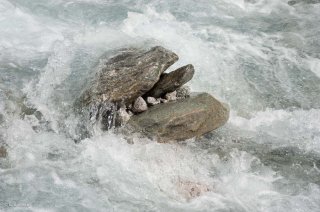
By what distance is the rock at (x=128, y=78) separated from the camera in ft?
26.4

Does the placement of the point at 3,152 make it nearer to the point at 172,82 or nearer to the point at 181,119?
the point at 181,119

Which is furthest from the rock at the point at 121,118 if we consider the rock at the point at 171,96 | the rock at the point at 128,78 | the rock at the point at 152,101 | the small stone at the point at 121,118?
the rock at the point at 171,96

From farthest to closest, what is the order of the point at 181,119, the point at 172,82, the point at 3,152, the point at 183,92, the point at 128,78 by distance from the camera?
the point at 183,92 < the point at 172,82 < the point at 128,78 < the point at 181,119 < the point at 3,152

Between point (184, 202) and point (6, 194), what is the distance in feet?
8.28

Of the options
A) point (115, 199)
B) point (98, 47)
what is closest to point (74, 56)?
point (98, 47)

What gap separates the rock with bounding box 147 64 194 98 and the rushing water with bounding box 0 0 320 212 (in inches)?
43.3

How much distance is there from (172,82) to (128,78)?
809 millimetres

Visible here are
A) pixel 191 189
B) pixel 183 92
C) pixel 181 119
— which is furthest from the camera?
pixel 183 92

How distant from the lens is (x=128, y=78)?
8.22 metres

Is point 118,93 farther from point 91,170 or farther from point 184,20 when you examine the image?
point 184,20

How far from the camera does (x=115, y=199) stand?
6520 mm

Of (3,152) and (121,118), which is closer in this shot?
(3,152)

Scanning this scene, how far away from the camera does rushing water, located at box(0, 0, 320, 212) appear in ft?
22.1

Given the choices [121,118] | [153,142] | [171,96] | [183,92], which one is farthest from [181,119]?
[121,118]
